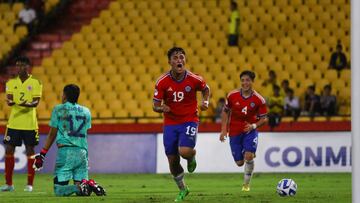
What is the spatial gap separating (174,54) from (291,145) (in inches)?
392

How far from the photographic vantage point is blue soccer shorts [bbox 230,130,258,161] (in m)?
17.2

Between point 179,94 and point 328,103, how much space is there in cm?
1076

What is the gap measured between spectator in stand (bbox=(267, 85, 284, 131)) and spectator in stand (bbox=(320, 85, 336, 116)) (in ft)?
3.24

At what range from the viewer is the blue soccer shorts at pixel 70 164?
15.0 metres

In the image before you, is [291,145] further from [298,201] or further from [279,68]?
[298,201]

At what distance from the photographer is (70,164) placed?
15078 millimetres

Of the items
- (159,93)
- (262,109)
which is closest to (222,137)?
(262,109)

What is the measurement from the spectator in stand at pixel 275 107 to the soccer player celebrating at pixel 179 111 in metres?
9.46

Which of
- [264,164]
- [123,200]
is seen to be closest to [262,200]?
[123,200]

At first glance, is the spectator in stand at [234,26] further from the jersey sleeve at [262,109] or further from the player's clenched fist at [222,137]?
the player's clenched fist at [222,137]

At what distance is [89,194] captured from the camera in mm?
14875

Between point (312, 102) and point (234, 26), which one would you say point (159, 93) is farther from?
point (234, 26)

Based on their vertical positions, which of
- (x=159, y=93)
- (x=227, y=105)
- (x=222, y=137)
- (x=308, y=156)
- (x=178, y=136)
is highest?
(x=159, y=93)

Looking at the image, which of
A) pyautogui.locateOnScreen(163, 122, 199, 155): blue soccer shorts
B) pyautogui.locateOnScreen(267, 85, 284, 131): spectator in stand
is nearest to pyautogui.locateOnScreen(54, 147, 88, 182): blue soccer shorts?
pyautogui.locateOnScreen(163, 122, 199, 155): blue soccer shorts
